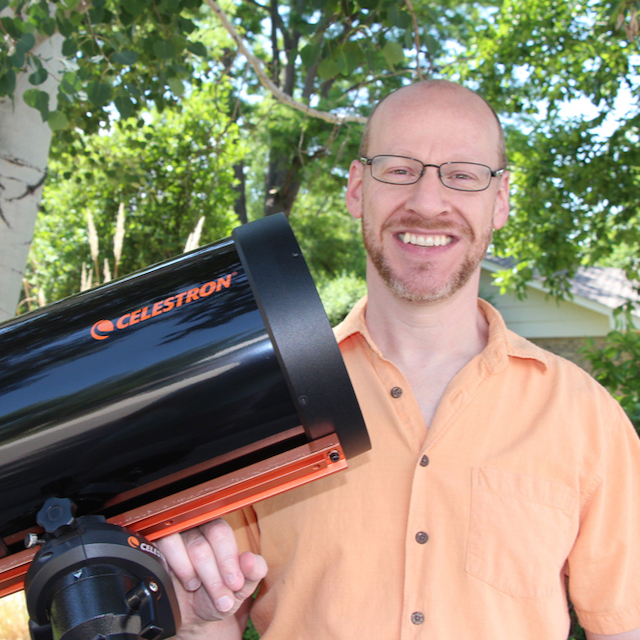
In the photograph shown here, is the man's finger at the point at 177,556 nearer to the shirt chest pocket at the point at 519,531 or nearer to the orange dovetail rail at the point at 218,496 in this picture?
the orange dovetail rail at the point at 218,496

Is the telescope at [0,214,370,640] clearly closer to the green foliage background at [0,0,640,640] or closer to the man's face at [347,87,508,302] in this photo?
the man's face at [347,87,508,302]

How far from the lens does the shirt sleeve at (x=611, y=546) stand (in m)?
1.38

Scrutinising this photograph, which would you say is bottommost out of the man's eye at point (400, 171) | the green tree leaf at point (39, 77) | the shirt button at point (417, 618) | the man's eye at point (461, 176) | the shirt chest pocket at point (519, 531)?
the shirt button at point (417, 618)

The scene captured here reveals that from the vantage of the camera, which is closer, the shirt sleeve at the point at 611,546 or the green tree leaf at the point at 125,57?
the shirt sleeve at the point at 611,546

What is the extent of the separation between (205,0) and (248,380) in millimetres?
2069

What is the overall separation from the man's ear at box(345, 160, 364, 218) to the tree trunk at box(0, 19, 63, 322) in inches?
48.8

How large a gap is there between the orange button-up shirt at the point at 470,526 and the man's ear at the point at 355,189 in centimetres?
70

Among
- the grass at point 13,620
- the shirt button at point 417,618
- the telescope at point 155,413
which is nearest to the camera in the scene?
the telescope at point 155,413

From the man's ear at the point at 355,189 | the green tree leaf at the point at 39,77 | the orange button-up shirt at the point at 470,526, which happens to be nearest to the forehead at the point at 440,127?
the man's ear at the point at 355,189

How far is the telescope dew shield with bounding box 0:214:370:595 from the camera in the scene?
3.13ft

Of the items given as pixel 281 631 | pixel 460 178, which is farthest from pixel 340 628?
pixel 460 178

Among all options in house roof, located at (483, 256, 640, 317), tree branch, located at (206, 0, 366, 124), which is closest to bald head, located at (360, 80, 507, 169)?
tree branch, located at (206, 0, 366, 124)

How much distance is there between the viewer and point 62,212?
8219 mm

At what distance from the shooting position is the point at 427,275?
1.63 metres
